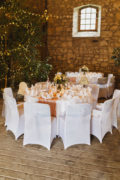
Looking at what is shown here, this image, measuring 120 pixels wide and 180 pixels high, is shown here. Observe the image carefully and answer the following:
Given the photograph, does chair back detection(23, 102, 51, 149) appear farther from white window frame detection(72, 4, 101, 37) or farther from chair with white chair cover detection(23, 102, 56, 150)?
white window frame detection(72, 4, 101, 37)

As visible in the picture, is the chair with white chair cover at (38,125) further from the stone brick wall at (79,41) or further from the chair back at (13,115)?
the stone brick wall at (79,41)

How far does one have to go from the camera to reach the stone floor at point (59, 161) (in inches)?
88.7

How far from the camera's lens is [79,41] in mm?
9617

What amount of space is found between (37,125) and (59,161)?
661 millimetres

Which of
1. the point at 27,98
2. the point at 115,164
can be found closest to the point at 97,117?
the point at 115,164

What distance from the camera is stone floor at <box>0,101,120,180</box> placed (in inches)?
88.7

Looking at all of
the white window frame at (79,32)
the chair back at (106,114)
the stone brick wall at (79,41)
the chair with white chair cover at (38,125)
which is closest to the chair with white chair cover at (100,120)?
the chair back at (106,114)

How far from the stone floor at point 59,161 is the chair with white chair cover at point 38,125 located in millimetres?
132

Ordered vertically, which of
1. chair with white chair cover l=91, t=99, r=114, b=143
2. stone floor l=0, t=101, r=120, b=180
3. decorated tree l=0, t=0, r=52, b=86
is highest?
decorated tree l=0, t=0, r=52, b=86

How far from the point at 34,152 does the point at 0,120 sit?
183cm

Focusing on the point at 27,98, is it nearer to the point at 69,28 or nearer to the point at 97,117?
the point at 97,117

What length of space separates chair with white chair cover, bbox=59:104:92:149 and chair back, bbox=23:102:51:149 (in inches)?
11.4

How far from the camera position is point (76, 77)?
7.16 m

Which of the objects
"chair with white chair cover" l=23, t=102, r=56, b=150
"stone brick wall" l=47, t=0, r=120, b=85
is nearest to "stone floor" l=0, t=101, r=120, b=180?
"chair with white chair cover" l=23, t=102, r=56, b=150
